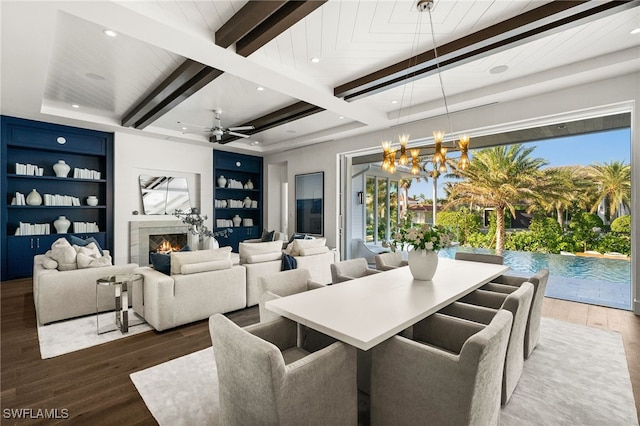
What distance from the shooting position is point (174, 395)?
→ 6.73 ft

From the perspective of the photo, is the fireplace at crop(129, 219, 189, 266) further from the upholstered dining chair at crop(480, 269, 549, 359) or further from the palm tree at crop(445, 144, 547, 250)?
the upholstered dining chair at crop(480, 269, 549, 359)

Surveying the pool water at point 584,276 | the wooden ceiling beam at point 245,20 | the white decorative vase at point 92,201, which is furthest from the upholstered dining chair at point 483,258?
the white decorative vase at point 92,201

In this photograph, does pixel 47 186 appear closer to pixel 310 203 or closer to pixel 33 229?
pixel 33 229

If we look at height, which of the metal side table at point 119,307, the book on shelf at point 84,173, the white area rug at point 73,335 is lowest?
the white area rug at point 73,335

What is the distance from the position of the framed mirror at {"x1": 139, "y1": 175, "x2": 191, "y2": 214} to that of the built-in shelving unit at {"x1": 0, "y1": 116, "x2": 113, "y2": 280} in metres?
0.63

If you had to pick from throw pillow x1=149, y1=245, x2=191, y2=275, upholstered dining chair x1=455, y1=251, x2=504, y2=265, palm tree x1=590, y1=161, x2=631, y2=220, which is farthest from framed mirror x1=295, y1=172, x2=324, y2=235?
palm tree x1=590, y1=161, x2=631, y2=220

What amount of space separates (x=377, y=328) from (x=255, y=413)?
650mm

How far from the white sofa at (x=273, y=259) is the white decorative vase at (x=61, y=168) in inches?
167

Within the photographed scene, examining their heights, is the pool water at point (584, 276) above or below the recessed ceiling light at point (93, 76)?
below

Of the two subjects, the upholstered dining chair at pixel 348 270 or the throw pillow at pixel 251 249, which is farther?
the throw pillow at pixel 251 249

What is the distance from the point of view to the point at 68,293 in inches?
131

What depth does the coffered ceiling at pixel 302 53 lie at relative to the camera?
8.10ft

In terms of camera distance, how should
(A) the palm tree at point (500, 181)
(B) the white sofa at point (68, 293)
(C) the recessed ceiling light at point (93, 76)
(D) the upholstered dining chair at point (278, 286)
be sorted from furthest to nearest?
(A) the palm tree at point (500, 181) < (C) the recessed ceiling light at point (93, 76) < (B) the white sofa at point (68, 293) < (D) the upholstered dining chair at point (278, 286)

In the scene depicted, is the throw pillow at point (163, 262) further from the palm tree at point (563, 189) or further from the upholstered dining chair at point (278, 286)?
the palm tree at point (563, 189)
